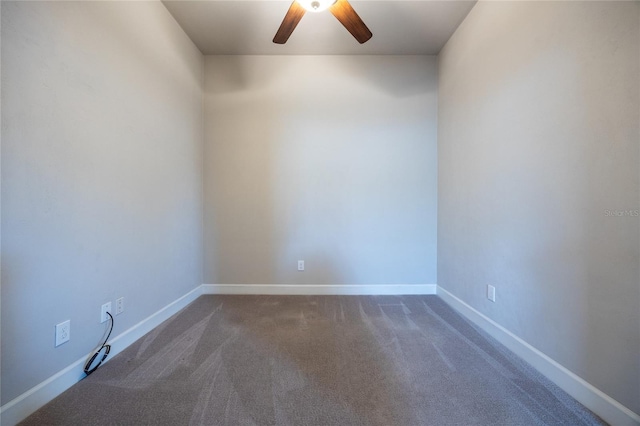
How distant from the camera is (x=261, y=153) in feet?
8.27

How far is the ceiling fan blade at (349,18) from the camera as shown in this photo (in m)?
1.36

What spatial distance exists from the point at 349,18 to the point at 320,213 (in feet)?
5.46

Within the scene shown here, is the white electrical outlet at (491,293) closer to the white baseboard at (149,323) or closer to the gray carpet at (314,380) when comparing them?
the gray carpet at (314,380)

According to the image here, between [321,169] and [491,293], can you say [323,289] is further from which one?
[491,293]

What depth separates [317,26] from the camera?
2.10 m

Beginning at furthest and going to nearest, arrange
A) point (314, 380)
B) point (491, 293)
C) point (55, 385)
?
point (491, 293)
point (314, 380)
point (55, 385)

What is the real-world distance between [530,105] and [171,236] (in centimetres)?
279

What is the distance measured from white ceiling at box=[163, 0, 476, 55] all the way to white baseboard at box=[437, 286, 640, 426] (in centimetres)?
255

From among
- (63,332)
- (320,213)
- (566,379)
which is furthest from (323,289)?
(63,332)

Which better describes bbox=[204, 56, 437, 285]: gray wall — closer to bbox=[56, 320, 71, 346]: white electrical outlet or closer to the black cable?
the black cable

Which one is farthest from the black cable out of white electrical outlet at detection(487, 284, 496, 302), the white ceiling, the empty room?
white electrical outlet at detection(487, 284, 496, 302)

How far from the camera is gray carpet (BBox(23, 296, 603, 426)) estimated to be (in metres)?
1.02

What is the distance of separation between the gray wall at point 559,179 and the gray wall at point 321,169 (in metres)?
0.61

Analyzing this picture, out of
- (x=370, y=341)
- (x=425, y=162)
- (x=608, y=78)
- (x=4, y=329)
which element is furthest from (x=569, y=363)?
(x=4, y=329)
